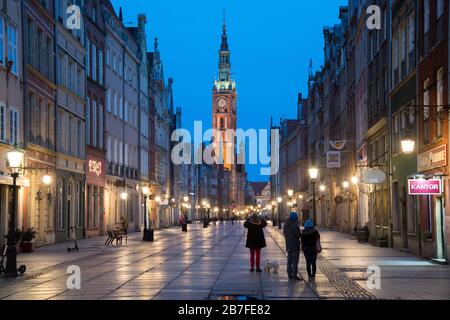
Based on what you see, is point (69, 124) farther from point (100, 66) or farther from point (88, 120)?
point (100, 66)

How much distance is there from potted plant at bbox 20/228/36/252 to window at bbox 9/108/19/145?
12.7 feet

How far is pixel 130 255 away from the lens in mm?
35094

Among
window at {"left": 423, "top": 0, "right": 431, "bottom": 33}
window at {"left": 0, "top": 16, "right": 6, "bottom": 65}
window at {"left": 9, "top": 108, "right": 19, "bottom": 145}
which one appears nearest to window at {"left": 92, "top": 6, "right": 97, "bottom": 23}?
window at {"left": 9, "top": 108, "right": 19, "bottom": 145}

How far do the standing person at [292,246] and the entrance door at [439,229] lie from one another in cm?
737

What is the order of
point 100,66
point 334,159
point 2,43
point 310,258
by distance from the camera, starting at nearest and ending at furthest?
1. point 310,258
2. point 2,43
3. point 334,159
4. point 100,66

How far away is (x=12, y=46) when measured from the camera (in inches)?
1447

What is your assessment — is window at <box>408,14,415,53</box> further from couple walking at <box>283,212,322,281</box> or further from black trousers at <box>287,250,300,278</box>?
black trousers at <box>287,250,300,278</box>

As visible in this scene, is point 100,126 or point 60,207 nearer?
point 60,207

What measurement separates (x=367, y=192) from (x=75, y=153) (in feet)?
56.1

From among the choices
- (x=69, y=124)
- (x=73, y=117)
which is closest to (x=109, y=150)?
(x=73, y=117)

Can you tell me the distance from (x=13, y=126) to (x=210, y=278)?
54.8ft

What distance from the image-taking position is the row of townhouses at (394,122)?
1123 inches
